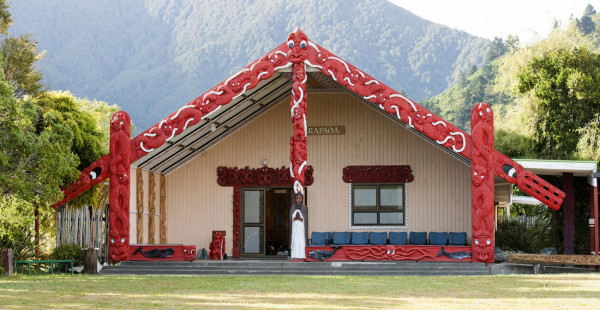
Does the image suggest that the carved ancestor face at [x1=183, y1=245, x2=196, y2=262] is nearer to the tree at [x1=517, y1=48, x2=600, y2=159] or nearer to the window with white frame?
the window with white frame

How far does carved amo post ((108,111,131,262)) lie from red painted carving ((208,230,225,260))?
3166mm

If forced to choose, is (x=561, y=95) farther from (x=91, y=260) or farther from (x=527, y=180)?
(x=91, y=260)

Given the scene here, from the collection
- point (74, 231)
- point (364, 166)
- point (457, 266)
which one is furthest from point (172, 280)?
point (364, 166)

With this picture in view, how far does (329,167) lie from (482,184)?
5446mm

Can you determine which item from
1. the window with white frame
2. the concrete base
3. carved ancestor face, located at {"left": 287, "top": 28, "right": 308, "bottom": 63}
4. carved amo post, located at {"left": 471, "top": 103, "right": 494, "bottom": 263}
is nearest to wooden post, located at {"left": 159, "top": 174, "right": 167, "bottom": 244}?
the window with white frame

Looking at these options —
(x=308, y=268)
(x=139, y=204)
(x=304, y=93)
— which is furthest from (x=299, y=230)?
(x=139, y=204)

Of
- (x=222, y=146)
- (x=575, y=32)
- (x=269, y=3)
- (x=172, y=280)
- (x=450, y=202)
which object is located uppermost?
(x=269, y=3)

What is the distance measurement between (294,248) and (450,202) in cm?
597

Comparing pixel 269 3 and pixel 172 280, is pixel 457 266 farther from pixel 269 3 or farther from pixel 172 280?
pixel 269 3

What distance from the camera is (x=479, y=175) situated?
18.9 meters

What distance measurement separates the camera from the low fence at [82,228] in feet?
65.0

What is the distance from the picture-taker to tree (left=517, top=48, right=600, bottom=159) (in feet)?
101

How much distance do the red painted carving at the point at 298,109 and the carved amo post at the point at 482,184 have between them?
162 inches

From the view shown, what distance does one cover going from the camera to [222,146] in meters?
23.4
